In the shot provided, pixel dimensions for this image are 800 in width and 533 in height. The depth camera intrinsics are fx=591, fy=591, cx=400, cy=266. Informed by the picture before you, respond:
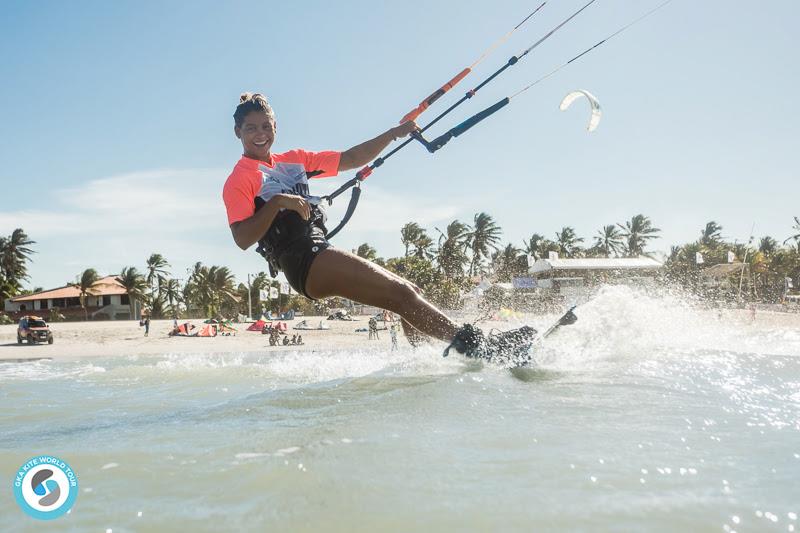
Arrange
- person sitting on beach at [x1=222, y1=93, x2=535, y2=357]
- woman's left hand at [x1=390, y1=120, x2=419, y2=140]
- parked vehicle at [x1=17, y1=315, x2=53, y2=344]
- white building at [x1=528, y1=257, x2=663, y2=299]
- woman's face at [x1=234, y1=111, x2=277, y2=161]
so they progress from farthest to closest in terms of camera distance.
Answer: white building at [x1=528, y1=257, x2=663, y2=299] → parked vehicle at [x1=17, y1=315, x2=53, y2=344] → woman's left hand at [x1=390, y1=120, x2=419, y2=140] → woman's face at [x1=234, y1=111, x2=277, y2=161] → person sitting on beach at [x1=222, y1=93, x2=535, y2=357]

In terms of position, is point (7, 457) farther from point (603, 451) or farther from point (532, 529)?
point (603, 451)

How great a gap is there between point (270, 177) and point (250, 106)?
0.58 metres

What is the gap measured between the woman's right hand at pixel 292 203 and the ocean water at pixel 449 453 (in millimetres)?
1216

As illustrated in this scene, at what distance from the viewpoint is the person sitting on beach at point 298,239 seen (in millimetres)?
4074

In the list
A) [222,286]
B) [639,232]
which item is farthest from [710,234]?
[222,286]

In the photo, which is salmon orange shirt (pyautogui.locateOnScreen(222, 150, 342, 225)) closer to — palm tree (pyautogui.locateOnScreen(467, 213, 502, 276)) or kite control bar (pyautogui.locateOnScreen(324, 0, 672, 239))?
kite control bar (pyautogui.locateOnScreen(324, 0, 672, 239))

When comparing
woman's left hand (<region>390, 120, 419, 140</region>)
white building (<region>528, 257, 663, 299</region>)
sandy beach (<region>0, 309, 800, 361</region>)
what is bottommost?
sandy beach (<region>0, 309, 800, 361</region>)

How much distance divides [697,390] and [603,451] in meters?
1.52

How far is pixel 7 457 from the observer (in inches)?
102

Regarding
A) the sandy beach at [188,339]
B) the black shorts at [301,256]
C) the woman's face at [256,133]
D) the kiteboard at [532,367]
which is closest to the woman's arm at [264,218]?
the black shorts at [301,256]

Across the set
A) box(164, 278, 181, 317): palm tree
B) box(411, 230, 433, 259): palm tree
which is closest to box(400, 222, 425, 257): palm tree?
box(411, 230, 433, 259): palm tree

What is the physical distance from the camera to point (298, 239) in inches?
163

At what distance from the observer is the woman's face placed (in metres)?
4.39

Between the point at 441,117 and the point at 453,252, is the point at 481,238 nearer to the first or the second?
the point at 453,252
